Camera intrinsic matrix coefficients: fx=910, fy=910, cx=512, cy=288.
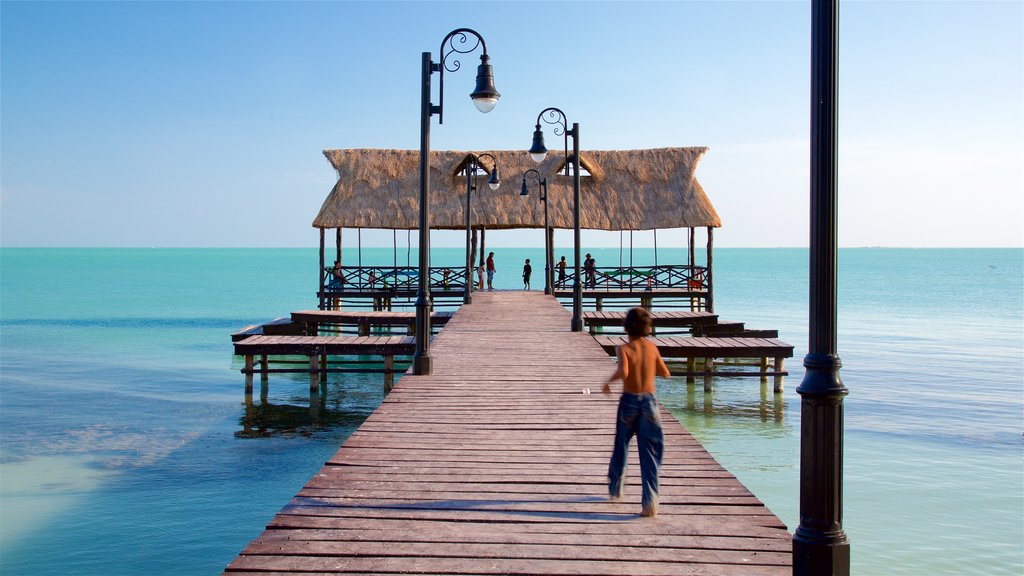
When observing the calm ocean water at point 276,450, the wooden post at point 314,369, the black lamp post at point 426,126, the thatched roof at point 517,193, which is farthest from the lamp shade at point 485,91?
the thatched roof at point 517,193

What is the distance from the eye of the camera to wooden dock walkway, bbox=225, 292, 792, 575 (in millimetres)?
4781

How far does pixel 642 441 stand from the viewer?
558cm

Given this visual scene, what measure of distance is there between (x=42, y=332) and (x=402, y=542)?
38880mm

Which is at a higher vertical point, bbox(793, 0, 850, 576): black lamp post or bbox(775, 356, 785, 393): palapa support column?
bbox(793, 0, 850, 576): black lamp post

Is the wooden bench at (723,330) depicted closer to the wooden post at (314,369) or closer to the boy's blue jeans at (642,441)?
the wooden post at (314,369)

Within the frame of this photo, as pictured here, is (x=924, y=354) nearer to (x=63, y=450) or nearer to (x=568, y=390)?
(x=568, y=390)

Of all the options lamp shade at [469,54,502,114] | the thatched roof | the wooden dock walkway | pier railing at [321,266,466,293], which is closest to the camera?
the wooden dock walkway

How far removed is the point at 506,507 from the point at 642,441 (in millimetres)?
943

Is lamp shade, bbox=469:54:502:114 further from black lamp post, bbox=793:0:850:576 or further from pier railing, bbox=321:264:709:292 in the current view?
pier railing, bbox=321:264:709:292

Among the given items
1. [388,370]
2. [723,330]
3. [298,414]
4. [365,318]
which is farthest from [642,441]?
[365,318]

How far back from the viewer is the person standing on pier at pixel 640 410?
18.1ft

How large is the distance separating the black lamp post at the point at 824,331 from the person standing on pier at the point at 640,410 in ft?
4.30

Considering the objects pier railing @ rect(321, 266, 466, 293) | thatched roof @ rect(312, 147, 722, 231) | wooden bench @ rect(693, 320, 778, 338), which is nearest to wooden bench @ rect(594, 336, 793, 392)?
wooden bench @ rect(693, 320, 778, 338)

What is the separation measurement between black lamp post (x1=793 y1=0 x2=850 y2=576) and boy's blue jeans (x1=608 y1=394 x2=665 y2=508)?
1278mm
